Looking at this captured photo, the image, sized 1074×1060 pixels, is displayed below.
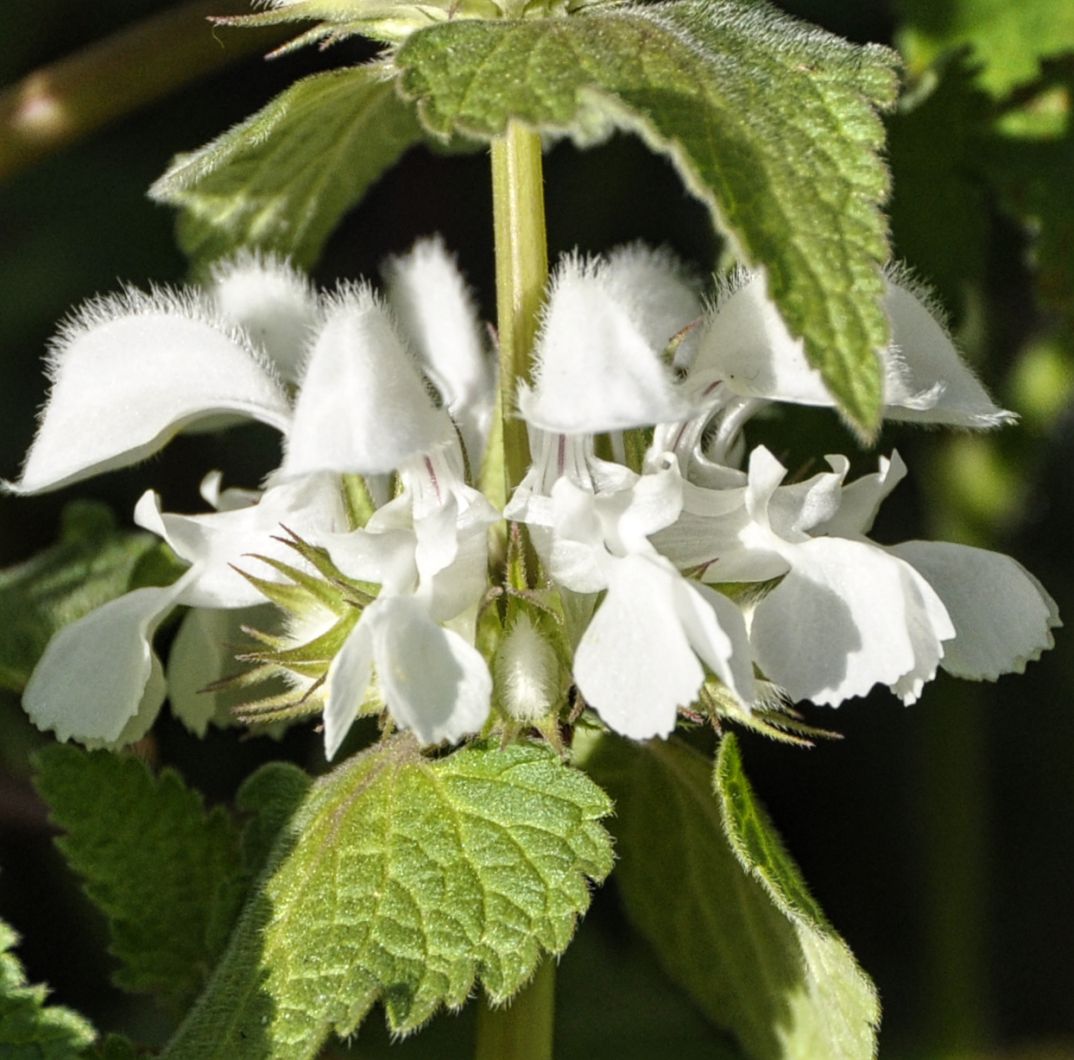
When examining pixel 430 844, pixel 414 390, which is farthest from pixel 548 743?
pixel 414 390

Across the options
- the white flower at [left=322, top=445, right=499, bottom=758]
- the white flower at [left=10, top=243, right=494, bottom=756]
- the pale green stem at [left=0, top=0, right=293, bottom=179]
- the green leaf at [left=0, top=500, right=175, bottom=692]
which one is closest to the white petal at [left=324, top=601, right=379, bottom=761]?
the white flower at [left=322, top=445, right=499, bottom=758]

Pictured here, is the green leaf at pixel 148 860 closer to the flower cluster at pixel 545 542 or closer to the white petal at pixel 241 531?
the flower cluster at pixel 545 542

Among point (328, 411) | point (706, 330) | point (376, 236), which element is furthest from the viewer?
point (376, 236)

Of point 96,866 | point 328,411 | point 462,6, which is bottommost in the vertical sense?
point 96,866

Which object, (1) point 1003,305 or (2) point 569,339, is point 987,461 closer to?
(1) point 1003,305

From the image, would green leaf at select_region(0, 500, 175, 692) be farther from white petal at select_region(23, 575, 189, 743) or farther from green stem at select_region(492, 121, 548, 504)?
green stem at select_region(492, 121, 548, 504)

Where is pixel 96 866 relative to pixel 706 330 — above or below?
below
